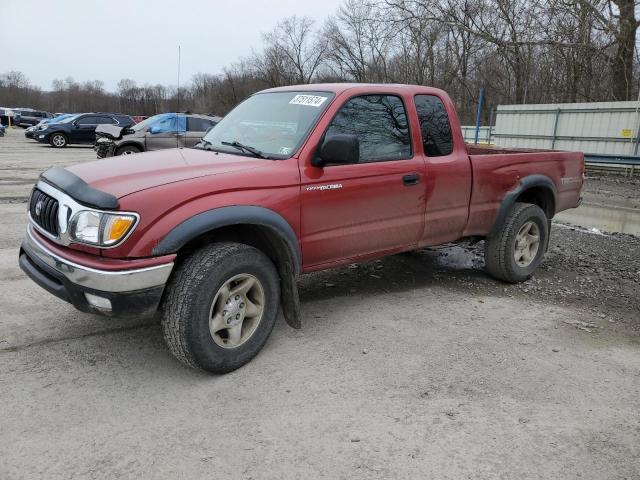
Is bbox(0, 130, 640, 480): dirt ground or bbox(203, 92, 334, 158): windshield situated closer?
bbox(0, 130, 640, 480): dirt ground

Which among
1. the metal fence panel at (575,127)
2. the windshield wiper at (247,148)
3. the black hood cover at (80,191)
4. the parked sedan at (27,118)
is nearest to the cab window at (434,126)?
the windshield wiper at (247,148)

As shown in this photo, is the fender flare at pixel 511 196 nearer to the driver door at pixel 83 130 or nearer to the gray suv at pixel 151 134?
the gray suv at pixel 151 134

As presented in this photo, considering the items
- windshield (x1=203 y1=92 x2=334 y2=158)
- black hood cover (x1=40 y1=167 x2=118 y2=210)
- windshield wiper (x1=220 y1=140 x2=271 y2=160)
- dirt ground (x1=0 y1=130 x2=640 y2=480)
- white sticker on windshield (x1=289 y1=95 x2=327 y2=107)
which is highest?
white sticker on windshield (x1=289 y1=95 x2=327 y2=107)

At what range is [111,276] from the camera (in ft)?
9.92

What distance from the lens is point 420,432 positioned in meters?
2.96

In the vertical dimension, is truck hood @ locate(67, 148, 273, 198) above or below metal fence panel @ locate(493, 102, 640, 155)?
below

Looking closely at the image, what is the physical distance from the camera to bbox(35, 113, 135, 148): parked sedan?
2508 cm

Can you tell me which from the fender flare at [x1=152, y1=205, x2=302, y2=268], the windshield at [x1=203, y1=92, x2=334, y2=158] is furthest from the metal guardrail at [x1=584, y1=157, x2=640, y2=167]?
the fender flare at [x1=152, y1=205, x2=302, y2=268]

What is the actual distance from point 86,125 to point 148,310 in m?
25.4

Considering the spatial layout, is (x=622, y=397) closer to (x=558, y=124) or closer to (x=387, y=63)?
(x=558, y=124)

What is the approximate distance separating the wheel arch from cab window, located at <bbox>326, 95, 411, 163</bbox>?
2.95 ft

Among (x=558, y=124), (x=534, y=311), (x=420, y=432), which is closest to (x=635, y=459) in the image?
(x=420, y=432)

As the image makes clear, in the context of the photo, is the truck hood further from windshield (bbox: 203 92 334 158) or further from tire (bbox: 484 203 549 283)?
tire (bbox: 484 203 549 283)

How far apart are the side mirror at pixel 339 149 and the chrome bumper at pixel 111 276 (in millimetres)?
1326
